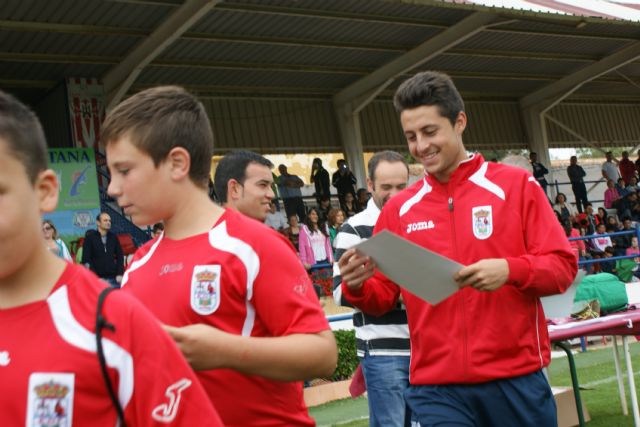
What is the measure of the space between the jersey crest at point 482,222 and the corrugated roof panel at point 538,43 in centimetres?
2288

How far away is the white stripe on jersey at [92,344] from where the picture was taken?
1.81 metres

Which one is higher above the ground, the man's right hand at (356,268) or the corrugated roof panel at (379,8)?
the corrugated roof panel at (379,8)

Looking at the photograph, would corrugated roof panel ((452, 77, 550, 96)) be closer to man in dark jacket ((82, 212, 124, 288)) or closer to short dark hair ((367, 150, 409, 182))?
man in dark jacket ((82, 212, 124, 288))

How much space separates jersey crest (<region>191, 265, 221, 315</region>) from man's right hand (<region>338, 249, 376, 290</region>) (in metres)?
1.19

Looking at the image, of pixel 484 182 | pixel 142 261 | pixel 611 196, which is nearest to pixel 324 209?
pixel 611 196

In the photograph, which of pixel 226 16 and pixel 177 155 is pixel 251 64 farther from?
pixel 177 155

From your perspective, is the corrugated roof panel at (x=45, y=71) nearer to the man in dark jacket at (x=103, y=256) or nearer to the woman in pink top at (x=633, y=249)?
the man in dark jacket at (x=103, y=256)

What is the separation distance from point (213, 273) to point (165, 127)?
408 mm

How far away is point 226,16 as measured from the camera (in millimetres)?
21391

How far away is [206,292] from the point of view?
2.61 meters

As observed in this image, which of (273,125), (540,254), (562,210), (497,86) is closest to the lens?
(540,254)

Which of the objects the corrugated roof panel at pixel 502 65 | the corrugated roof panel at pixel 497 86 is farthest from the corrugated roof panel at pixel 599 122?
the corrugated roof panel at pixel 502 65

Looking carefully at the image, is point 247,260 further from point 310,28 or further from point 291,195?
point 291,195

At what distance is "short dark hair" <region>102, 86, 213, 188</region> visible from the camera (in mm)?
2639
